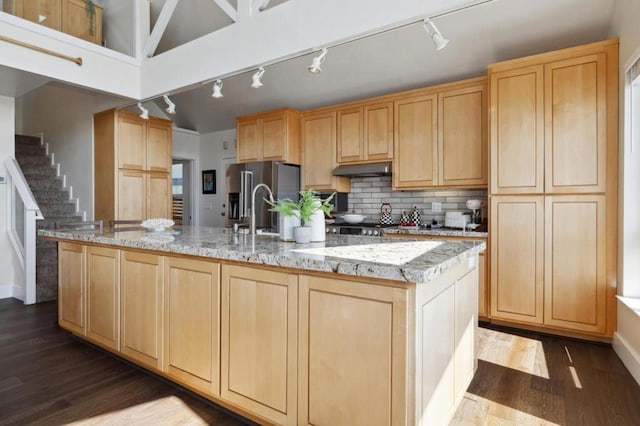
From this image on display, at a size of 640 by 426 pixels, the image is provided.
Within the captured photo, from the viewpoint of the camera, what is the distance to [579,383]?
2264 mm

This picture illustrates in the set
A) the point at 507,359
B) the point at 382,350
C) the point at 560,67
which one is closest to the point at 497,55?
the point at 560,67

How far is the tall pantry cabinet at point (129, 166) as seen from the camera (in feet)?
15.9

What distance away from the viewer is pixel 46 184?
570 cm

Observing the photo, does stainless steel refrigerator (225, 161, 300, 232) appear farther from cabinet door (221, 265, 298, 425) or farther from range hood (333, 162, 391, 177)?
Result: cabinet door (221, 265, 298, 425)

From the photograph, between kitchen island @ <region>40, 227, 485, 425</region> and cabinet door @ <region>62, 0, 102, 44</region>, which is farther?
cabinet door @ <region>62, 0, 102, 44</region>

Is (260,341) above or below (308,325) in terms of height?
below

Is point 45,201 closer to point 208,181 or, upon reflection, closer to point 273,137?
point 208,181

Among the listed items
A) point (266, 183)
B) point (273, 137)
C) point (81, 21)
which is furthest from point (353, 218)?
point (81, 21)

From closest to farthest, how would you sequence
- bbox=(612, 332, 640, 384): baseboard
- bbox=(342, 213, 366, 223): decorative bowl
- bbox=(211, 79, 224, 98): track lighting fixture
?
bbox=(612, 332, 640, 384): baseboard < bbox=(211, 79, 224, 98): track lighting fixture < bbox=(342, 213, 366, 223): decorative bowl

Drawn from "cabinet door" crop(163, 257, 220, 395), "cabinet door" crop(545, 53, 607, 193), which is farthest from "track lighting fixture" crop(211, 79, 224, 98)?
"cabinet door" crop(545, 53, 607, 193)

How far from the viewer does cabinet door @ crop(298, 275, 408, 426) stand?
1316 millimetres

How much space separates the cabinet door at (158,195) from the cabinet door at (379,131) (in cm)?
313

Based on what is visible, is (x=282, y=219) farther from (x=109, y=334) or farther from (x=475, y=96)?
(x=475, y=96)

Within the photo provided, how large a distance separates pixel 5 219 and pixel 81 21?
257 cm
